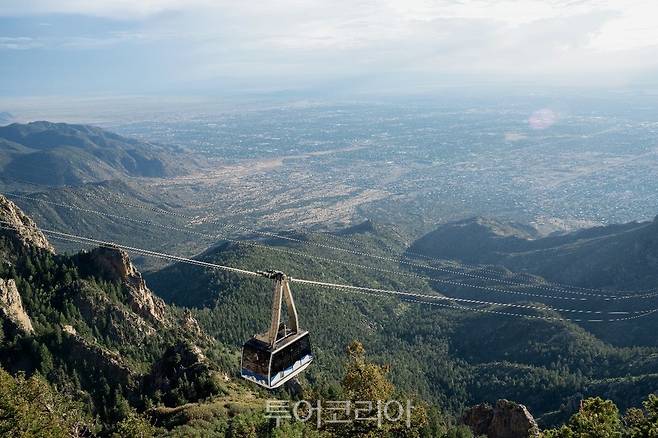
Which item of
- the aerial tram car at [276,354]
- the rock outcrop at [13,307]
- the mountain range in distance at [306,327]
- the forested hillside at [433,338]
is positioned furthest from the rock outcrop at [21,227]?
the aerial tram car at [276,354]

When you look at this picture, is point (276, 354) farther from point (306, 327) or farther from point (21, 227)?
point (306, 327)

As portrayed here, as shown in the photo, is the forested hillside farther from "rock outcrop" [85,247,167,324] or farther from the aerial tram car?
the aerial tram car

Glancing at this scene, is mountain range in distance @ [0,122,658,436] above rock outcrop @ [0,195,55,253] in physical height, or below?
below

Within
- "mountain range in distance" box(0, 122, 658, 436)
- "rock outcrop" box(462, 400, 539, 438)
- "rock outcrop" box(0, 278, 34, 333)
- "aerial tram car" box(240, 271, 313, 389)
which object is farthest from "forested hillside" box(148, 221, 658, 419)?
"aerial tram car" box(240, 271, 313, 389)

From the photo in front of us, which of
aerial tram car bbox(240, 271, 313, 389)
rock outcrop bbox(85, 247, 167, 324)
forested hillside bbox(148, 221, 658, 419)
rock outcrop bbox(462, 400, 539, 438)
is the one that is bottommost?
forested hillside bbox(148, 221, 658, 419)

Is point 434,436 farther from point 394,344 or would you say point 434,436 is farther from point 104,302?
point 394,344

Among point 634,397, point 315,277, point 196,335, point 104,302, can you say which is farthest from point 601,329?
point 104,302
